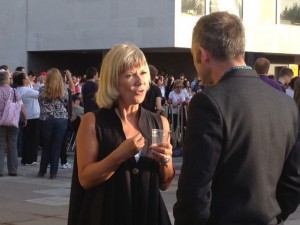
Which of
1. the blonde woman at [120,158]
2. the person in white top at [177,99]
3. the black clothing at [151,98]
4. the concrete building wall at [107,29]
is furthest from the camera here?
the concrete building wall at [107,29]

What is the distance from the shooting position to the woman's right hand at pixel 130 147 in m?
3.90

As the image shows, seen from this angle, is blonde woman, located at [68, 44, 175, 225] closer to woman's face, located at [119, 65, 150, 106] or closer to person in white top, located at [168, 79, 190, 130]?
woman's face, located at [119, 65, 150, 106]

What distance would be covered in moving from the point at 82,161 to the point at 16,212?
210 inches

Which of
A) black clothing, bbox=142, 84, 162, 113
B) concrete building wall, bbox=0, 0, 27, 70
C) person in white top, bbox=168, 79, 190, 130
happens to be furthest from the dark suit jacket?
concrete building wall, bbox=0, 0, 27, 70

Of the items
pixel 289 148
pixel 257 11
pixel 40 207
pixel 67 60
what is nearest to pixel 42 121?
pixel 40 207

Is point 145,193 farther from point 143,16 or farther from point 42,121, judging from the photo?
point 143,16

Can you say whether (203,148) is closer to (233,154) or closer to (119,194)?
(233,154)

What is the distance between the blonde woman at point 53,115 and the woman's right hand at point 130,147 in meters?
8.43

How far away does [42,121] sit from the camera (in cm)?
1241

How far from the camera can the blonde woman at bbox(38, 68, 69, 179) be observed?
12266 millimetres

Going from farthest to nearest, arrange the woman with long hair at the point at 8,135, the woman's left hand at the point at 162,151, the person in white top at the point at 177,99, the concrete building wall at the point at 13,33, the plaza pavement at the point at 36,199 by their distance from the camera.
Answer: the concrete building wall at the point at 13,33 < the person in white top at the point at 177,99 < the woman with long hair at the point at 8,135 < the plaza pavement at the point at 36,199 < the woman's left hand at the point at 162,151

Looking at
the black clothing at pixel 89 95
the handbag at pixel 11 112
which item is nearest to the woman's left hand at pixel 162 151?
the black clothing at pixel 89 95

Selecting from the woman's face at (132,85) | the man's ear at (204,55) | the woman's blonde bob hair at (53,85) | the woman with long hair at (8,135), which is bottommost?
the woman with long hair at (8,135)

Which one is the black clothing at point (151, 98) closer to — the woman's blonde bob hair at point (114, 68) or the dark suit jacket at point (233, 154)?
the woman's blonde bob hair at point (114, 68)
